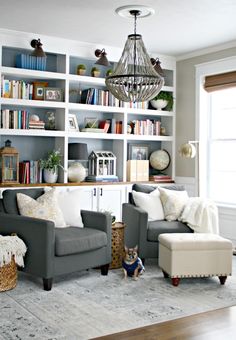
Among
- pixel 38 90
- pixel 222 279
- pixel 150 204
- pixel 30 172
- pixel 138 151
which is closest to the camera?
pixel 222 279

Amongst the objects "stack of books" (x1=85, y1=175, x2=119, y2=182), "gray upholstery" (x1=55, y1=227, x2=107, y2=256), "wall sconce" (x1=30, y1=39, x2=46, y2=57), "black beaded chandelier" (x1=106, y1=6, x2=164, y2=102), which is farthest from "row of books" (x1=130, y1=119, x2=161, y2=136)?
"gray upholstery" (x1=55, y1=227, x2=107, y2=256)

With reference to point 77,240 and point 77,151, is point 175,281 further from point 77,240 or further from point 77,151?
point 77,151

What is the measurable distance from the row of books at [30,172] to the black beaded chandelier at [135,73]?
6.04 feet

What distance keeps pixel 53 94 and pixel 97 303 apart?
3.11m

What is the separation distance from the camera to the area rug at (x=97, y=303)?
129 inches

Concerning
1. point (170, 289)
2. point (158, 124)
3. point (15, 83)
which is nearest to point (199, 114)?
point (158, 124)

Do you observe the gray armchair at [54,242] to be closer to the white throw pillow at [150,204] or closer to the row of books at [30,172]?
the white throw pillow at [150,204]

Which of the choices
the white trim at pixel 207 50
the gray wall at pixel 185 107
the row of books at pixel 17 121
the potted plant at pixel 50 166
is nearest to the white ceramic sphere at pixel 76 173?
the potted plant at pixel 50 166

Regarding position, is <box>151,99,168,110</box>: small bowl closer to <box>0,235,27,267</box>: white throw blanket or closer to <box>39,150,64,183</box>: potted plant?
<box>39,150,64,183</box>: potted plant

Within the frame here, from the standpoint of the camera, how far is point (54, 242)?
4168mm

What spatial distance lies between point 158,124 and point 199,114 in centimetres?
68

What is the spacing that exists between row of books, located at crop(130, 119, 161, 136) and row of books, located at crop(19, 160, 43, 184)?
1597 millimetres

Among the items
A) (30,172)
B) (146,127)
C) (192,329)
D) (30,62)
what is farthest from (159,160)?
(192,329)

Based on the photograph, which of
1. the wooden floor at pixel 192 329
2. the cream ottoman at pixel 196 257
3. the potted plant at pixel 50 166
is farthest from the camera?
the potted plant at pixel 50 166
